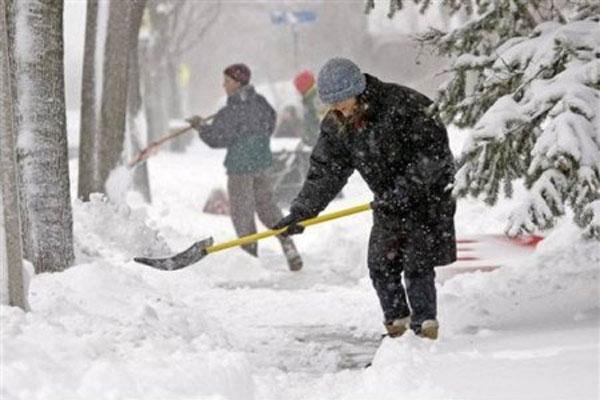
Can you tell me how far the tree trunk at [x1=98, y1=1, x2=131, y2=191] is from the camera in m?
9.62

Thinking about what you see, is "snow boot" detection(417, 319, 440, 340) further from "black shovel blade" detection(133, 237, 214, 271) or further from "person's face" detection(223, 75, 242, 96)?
"person's face" detection(223, 75, 242, 96)

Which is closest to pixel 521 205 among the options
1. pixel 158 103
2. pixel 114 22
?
pixel 114 22

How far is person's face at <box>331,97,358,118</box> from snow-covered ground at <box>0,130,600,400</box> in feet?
3.92

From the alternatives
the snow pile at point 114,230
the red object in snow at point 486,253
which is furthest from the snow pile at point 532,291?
the snow pile at point 114,230

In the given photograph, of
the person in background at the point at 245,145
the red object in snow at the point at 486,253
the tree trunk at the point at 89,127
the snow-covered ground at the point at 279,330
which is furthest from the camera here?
the person in background at the point at 245,145

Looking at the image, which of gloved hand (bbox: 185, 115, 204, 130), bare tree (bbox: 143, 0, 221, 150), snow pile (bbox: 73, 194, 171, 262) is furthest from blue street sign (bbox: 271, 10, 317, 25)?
snow pile (bbox: 73, 194, 171, 262)

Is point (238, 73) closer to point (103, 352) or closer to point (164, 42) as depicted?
point (103, 352)

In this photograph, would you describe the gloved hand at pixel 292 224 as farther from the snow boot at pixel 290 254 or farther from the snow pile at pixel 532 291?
the snow boot at pixel 290 254

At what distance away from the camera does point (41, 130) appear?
643cm

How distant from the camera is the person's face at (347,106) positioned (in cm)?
576

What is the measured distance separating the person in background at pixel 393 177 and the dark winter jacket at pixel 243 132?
3986mm

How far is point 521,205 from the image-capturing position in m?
5.48

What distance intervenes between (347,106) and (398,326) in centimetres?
128

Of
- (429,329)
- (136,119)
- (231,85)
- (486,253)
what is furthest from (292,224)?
(136,119)
